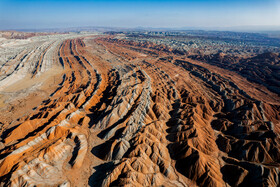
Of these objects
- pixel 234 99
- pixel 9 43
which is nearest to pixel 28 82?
pixel 234 99

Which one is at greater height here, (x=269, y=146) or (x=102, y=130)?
(x=269, y=146)

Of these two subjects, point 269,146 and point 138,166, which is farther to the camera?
point 269,146

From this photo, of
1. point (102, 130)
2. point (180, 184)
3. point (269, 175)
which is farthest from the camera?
point (102, 130)

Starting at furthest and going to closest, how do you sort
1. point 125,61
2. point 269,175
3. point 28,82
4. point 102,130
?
point 125,61 → point 28,82 → point 102,130 → point 269,175

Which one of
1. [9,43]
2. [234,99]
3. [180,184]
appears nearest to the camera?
[180,184]

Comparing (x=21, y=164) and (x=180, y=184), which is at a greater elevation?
(x=21, y=164)

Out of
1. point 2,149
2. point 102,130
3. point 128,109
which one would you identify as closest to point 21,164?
point 2,149

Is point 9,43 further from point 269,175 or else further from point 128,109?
point 269,175

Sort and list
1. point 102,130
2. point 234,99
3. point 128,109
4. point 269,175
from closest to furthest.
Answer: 1. point 269,175
2. point 102,130
3. point 128,109
4. point 234,99

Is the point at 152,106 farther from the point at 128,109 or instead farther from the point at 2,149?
the point at 2,149
